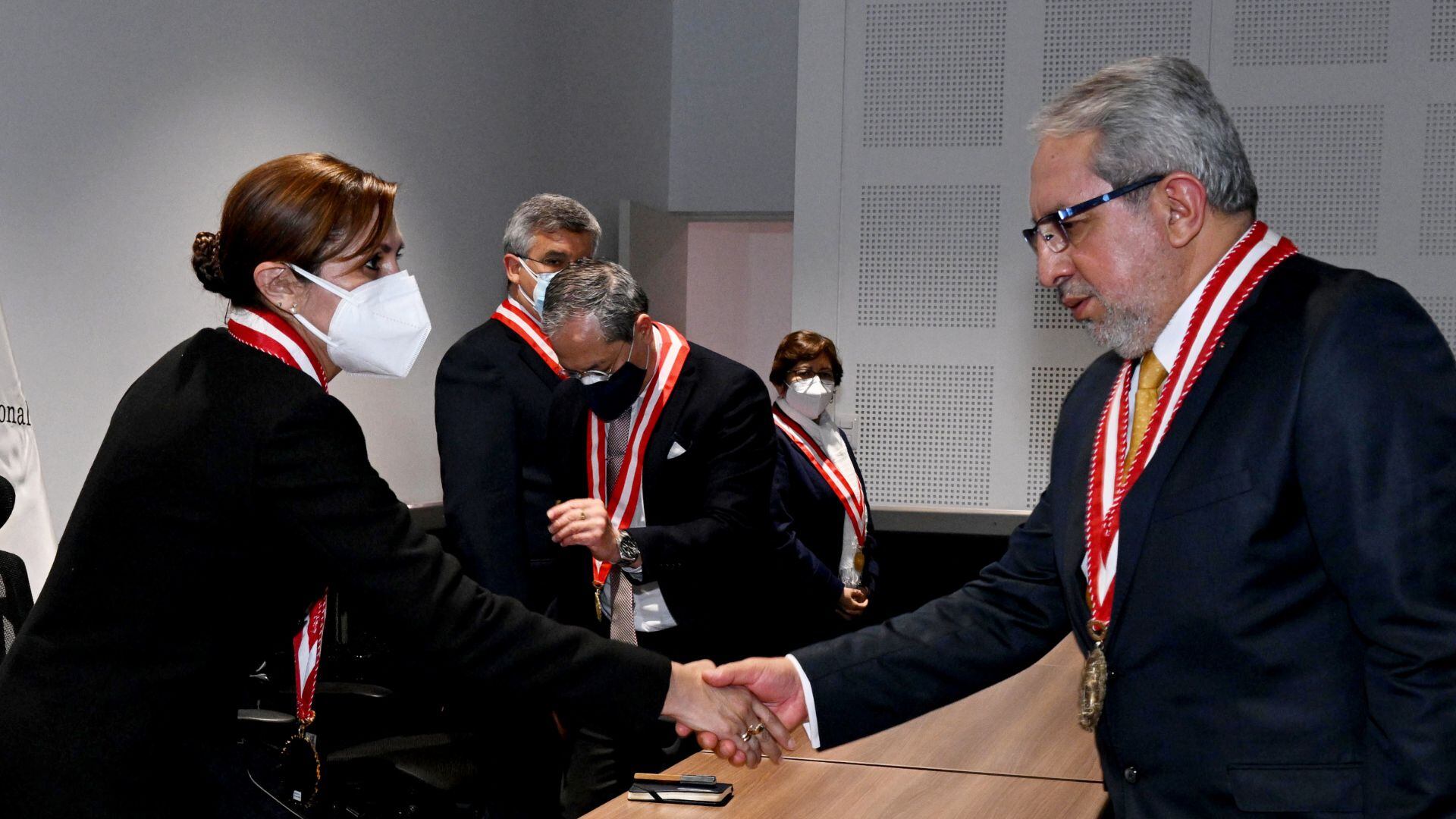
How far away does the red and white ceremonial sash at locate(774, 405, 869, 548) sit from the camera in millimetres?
4438

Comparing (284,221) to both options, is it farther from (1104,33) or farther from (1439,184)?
(1439,184)

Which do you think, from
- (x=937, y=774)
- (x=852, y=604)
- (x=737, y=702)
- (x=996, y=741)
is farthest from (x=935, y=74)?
(x=737, y=702)

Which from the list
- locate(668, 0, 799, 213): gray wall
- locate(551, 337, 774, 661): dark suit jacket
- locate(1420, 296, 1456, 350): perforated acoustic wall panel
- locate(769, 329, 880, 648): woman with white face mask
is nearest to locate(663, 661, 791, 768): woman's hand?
locate(551, 337, 774, 661): dark suit jacket

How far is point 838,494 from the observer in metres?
4.44

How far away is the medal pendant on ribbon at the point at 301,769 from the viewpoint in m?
1.88

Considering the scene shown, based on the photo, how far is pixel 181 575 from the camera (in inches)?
66.2

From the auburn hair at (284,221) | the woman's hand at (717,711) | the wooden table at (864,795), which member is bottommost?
the wooden table at (864,795)

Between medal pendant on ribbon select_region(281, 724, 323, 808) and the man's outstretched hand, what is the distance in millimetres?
636

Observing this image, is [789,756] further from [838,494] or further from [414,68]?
[414,68]

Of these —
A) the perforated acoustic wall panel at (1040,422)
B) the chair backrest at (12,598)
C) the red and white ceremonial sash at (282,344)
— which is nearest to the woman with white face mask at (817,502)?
the perforated acoustic wall panel at (1040,422)

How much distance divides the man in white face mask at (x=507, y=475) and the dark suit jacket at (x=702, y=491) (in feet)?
0.27

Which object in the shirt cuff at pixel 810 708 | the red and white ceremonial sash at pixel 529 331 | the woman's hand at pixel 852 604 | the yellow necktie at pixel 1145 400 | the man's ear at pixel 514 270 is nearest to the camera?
the yellow necktie at pixel 1145 400

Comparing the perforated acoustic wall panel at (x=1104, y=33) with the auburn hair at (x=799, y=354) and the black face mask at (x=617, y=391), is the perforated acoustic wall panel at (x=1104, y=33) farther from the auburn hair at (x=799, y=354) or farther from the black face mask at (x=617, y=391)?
the black face mask at (x=617, y=391)

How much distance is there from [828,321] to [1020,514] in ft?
3.97
